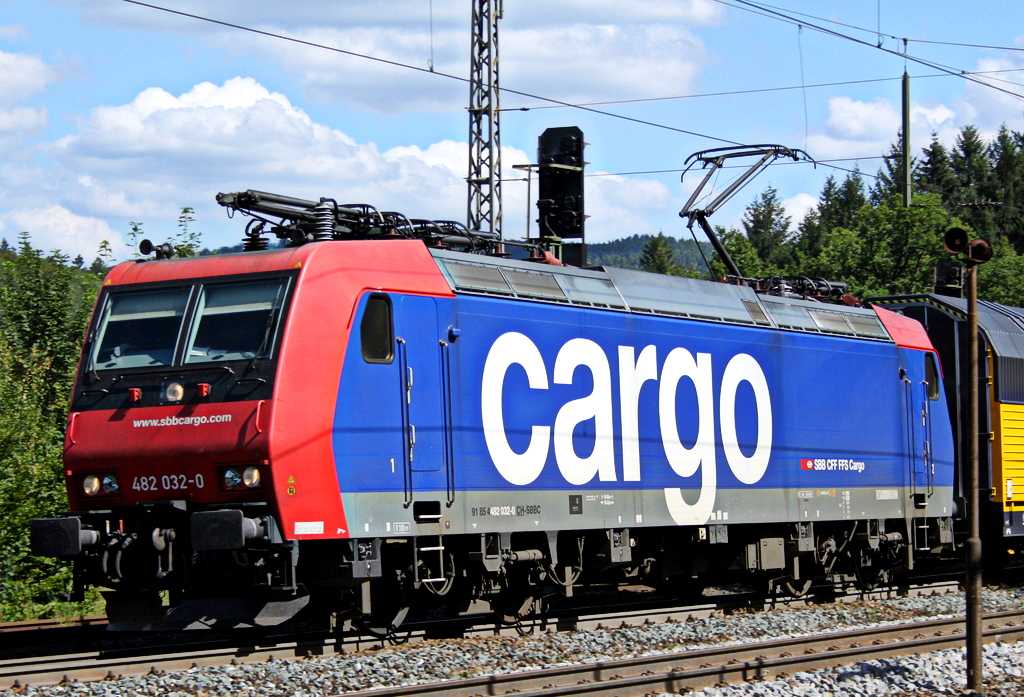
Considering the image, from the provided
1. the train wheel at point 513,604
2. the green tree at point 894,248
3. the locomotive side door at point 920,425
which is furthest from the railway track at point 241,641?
the green tree at point 894,248

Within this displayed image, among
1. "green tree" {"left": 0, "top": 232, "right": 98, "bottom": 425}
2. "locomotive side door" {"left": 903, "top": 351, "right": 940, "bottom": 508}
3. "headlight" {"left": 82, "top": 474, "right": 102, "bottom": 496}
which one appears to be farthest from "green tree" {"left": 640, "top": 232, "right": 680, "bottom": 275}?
"headlight" {"left": 82, "top": 474, "right": 102, "bottom": 496}

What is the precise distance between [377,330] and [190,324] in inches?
66.3

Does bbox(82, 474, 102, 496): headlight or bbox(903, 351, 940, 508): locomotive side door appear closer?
bbox(82, 474, 102, 496): headlight

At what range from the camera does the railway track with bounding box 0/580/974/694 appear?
10.2m

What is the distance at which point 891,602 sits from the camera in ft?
56.7

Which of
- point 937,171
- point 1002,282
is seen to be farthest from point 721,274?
point 937,171

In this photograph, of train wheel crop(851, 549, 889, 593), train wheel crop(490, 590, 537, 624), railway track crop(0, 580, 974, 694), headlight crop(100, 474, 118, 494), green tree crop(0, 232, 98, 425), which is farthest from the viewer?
green tree crop(0, 232, 98, 425)

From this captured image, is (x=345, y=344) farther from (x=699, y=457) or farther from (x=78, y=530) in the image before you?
(x=699, y=457)

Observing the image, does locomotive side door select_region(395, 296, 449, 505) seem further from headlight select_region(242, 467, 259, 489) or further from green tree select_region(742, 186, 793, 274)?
green tree select_region(742, 186, 793, 274)

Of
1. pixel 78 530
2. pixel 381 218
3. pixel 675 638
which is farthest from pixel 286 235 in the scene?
pixel 675 638

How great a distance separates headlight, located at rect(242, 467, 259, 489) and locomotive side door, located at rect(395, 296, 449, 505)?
1.50 meters

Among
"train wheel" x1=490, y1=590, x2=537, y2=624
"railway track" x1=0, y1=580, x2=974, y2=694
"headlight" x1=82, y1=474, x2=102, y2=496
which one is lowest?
"railway track" x1=0, y1=580, x2=974, y2=694

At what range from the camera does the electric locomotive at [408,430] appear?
10.7 m

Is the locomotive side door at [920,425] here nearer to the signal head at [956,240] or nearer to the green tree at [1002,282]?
the signal head at [956,240]
